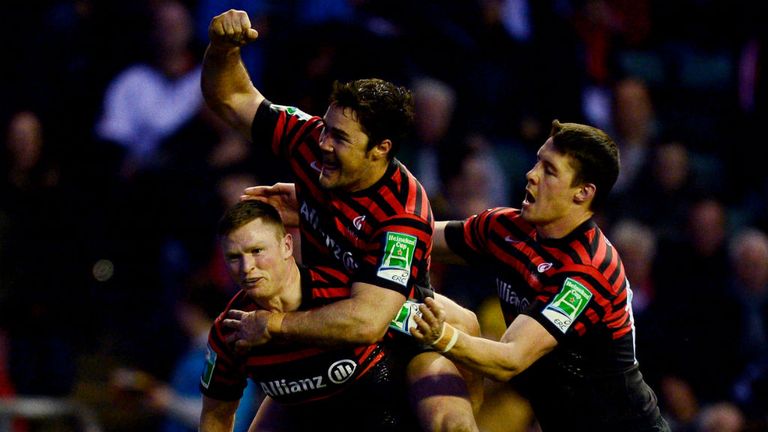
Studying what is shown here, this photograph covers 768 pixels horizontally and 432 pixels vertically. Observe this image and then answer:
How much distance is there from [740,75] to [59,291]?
212 inches

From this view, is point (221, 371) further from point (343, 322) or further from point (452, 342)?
point (452, 342)

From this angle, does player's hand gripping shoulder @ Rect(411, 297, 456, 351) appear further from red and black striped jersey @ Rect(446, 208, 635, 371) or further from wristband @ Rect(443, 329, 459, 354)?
red and black striped jersey @ Rect(446, 208, 635, 371)

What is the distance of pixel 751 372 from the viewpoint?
873 cm

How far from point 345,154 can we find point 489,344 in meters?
0.91

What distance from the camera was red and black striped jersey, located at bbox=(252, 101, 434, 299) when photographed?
5.43 meters

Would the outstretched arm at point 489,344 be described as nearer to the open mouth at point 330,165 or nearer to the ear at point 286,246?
the ear at point 286,246

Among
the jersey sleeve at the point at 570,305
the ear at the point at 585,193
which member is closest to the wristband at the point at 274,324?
the jersey sleeve at the point at 570,305

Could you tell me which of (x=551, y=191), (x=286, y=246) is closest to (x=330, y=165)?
(x=286, y=246)

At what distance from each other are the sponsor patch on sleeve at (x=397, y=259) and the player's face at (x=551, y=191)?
22.0 inches

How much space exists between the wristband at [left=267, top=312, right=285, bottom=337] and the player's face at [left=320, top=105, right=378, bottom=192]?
561 mm

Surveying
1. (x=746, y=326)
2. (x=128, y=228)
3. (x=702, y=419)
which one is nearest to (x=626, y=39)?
(x=746, y=326)

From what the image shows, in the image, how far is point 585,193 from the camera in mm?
5668

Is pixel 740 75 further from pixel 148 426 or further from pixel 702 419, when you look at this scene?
pixel 148 426

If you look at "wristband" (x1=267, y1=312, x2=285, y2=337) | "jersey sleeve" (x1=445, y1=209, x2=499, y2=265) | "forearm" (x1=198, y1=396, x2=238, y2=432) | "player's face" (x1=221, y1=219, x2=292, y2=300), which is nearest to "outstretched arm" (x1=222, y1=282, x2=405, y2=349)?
"wristband" (x1=267, y1=312, x2=285, y2=337)
